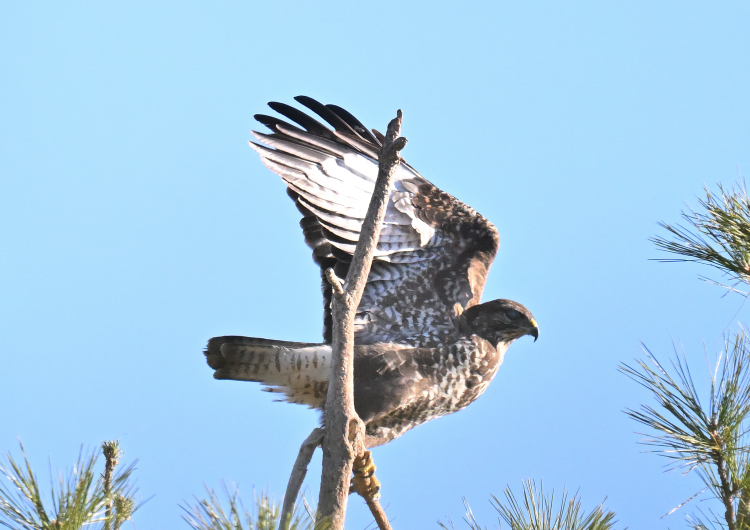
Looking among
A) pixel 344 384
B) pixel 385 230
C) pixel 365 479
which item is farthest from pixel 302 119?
pixel 344 384

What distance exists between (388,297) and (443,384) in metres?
0.69

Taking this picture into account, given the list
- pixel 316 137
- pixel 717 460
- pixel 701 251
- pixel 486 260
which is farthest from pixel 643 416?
pixel 316 137

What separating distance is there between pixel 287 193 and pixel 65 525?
9.07ft

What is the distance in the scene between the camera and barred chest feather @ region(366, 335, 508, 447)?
4617 millimetres

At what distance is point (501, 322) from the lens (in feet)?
16.2

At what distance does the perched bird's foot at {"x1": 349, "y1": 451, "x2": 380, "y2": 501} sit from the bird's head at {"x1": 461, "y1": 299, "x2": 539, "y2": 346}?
126cm

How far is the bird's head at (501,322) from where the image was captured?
4.95m

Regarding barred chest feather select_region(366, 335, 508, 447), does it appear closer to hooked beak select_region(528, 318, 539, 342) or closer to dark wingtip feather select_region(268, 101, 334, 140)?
hooked beak select_region(528, 318, 539, 342)

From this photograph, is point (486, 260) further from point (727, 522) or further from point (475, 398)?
point (727, 522)

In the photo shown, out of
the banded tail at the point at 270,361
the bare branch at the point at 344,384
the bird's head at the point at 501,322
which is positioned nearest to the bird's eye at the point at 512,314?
the bird's head at the point at 501,322

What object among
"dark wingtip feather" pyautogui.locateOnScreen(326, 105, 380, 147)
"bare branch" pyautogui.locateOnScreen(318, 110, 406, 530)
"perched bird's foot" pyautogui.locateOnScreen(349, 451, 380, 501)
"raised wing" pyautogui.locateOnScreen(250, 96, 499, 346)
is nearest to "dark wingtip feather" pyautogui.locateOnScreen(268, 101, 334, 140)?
"raised wing" pyautogui.locateOnScreen(250, 96, 499, 346)

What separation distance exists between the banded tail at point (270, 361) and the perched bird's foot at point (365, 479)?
2.18 ft

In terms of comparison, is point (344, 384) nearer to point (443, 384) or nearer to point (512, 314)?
point (443, 384)

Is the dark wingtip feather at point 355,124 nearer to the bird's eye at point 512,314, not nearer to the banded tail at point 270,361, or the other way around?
the bird's eye at point 512,314
